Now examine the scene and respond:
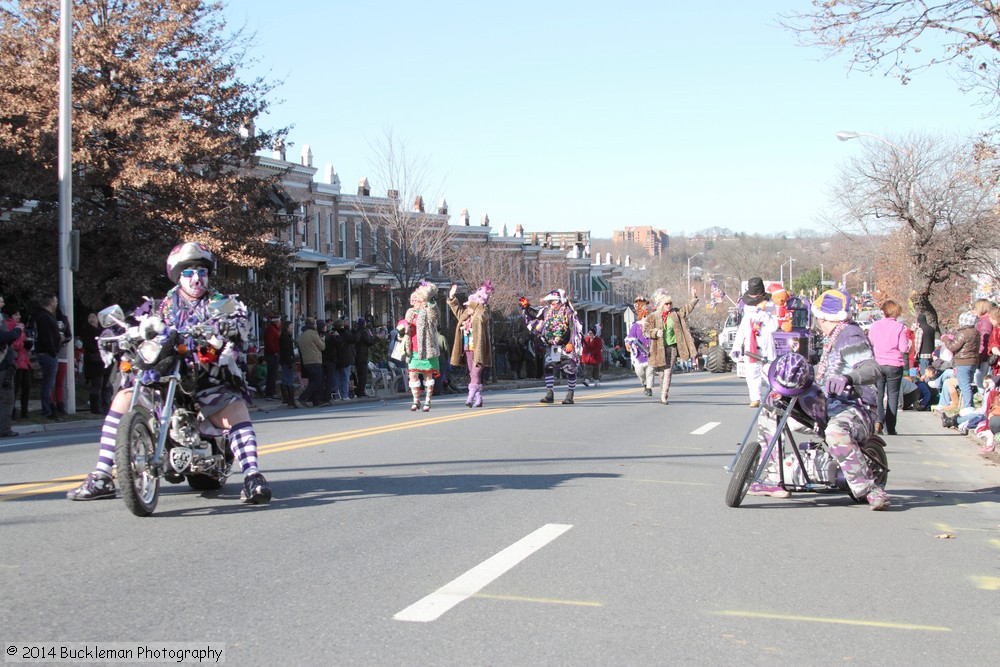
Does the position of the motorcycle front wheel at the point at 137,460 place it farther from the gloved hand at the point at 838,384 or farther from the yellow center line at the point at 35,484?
the gloved hand at the point at 838,384

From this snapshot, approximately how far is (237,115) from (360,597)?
22851mm

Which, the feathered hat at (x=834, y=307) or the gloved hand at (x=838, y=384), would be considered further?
the feathered hat at (x=834, y=307)

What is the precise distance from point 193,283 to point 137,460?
1389mm

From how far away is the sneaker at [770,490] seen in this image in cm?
928

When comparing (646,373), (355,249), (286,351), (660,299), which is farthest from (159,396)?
(355,249)

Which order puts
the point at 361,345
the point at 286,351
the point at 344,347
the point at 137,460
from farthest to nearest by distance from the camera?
the point at 361,345, the point at 344,347, the point at 286,351, the point at 137,460

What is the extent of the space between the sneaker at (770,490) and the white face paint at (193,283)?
185 inches

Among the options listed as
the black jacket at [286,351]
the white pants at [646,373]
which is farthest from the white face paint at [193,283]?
the white pants at [646,373]

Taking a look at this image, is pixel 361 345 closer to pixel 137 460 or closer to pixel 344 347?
pixel 344 347

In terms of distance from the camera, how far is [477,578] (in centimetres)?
625

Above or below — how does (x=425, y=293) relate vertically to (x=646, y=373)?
above

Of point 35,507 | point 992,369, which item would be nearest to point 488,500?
point 35,507

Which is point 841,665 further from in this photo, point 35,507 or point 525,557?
point 35,507

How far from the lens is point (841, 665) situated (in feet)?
15.9
